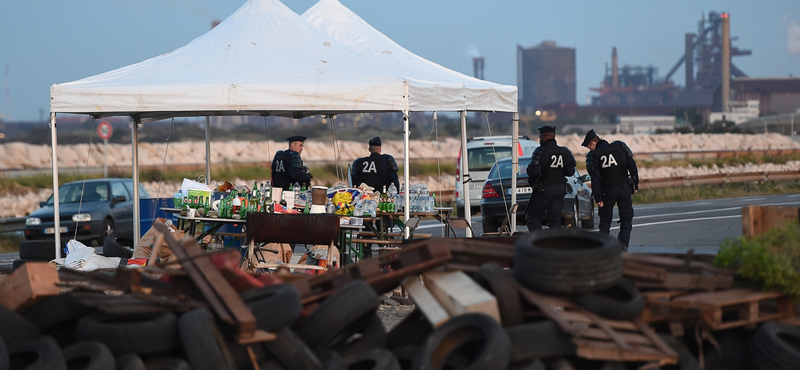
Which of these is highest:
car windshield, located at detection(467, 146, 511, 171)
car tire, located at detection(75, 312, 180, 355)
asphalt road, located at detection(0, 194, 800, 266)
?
car windshield, located at detection(467, 146, 511, 171)

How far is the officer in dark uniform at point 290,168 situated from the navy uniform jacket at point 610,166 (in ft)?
14.2

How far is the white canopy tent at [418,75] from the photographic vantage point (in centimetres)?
1051

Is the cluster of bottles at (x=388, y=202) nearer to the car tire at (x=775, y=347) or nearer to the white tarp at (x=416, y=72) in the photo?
the white tarp at (x=416, y=72)

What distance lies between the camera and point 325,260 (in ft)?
34.5

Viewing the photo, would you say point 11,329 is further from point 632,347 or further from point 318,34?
point 318,34

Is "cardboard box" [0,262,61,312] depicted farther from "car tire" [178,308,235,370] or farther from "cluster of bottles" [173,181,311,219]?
"cluster of bottles" [173,181,311,219]

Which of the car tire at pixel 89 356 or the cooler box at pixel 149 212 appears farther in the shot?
the cooler box at pixel 149 212

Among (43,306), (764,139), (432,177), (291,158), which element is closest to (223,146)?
(432,177)

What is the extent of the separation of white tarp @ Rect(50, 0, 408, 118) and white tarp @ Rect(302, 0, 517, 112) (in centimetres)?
40

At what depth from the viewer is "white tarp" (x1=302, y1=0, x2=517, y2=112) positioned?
34.4 feet

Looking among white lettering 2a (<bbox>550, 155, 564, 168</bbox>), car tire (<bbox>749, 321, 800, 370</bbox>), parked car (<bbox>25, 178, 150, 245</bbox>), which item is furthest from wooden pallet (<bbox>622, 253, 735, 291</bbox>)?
parked car (<bbox>25, 178, 150, 245</bbox>)

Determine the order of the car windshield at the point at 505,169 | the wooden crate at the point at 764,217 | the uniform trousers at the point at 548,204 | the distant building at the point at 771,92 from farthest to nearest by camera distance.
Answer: the distant building at the point at 771,92
the car windshield at the point at 505,169
the uniform trousers at the point at 548,204
the wooden crate at the point at 764,217

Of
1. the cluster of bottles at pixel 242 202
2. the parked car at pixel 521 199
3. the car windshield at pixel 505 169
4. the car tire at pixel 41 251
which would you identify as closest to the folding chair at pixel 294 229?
the cluster of bottles at pixel 242 202

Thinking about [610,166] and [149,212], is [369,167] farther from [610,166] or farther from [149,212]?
[149,212]
